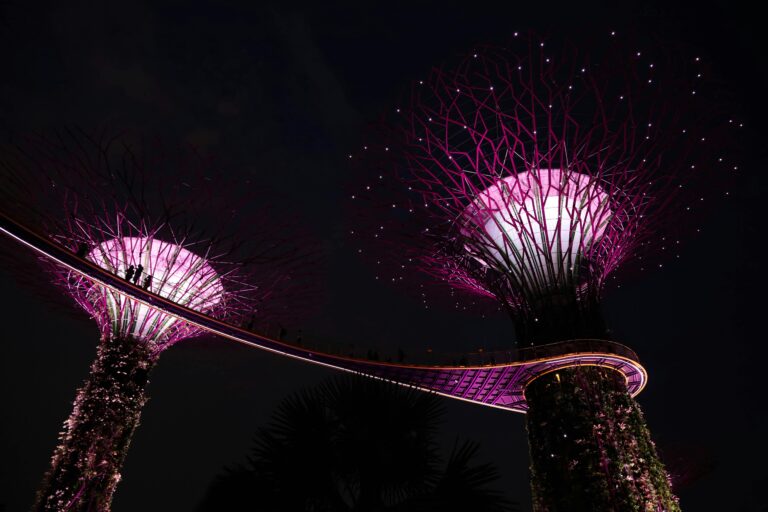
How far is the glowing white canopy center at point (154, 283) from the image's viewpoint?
16.5 m

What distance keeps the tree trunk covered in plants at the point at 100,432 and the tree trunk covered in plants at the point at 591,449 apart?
37.8ft

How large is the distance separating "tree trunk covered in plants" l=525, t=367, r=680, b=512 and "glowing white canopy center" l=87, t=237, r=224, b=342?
11.5 meters

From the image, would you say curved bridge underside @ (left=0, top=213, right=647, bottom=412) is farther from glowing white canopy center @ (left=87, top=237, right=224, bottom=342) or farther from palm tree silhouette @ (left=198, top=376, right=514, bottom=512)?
palm tree silhouette @ (left=198, top=376, right=514, bottom=512)

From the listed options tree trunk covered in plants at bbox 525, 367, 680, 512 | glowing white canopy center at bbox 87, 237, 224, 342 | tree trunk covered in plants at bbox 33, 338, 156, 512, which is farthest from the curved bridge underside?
tree trunk covered in plants at bbox 33, 338, 156, 512

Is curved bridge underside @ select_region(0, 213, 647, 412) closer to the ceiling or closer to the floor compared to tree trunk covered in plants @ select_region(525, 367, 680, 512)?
closer to the ceiling

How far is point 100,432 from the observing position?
1454 centimetres

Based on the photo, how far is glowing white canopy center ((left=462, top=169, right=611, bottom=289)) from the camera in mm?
14969

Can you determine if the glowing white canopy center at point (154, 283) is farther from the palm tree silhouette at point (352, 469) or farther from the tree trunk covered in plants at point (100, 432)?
the palm tree silhouette at point (352, 469)

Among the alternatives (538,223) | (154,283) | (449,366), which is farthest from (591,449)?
(154,283)

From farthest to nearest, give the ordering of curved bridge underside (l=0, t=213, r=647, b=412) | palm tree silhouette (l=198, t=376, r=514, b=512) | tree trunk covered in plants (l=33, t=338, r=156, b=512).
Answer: tree trunk covered in plants (l=33, t=338, r=156, b=512) → curved bridge underside (l=0, t=213, r=647, b=412) → palm tree silhouette (l=198, t=376, r=514, b=512)

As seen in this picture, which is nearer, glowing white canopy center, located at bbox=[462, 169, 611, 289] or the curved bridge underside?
the curved bridge underside

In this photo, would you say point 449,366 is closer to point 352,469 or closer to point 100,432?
point 352,469

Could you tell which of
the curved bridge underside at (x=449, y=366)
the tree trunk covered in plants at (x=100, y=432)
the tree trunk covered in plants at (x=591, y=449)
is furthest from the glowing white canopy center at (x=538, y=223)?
the tree trunk covered in plants at (x=100, y=432)

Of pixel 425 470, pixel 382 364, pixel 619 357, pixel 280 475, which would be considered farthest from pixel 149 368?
pixel 619 357
